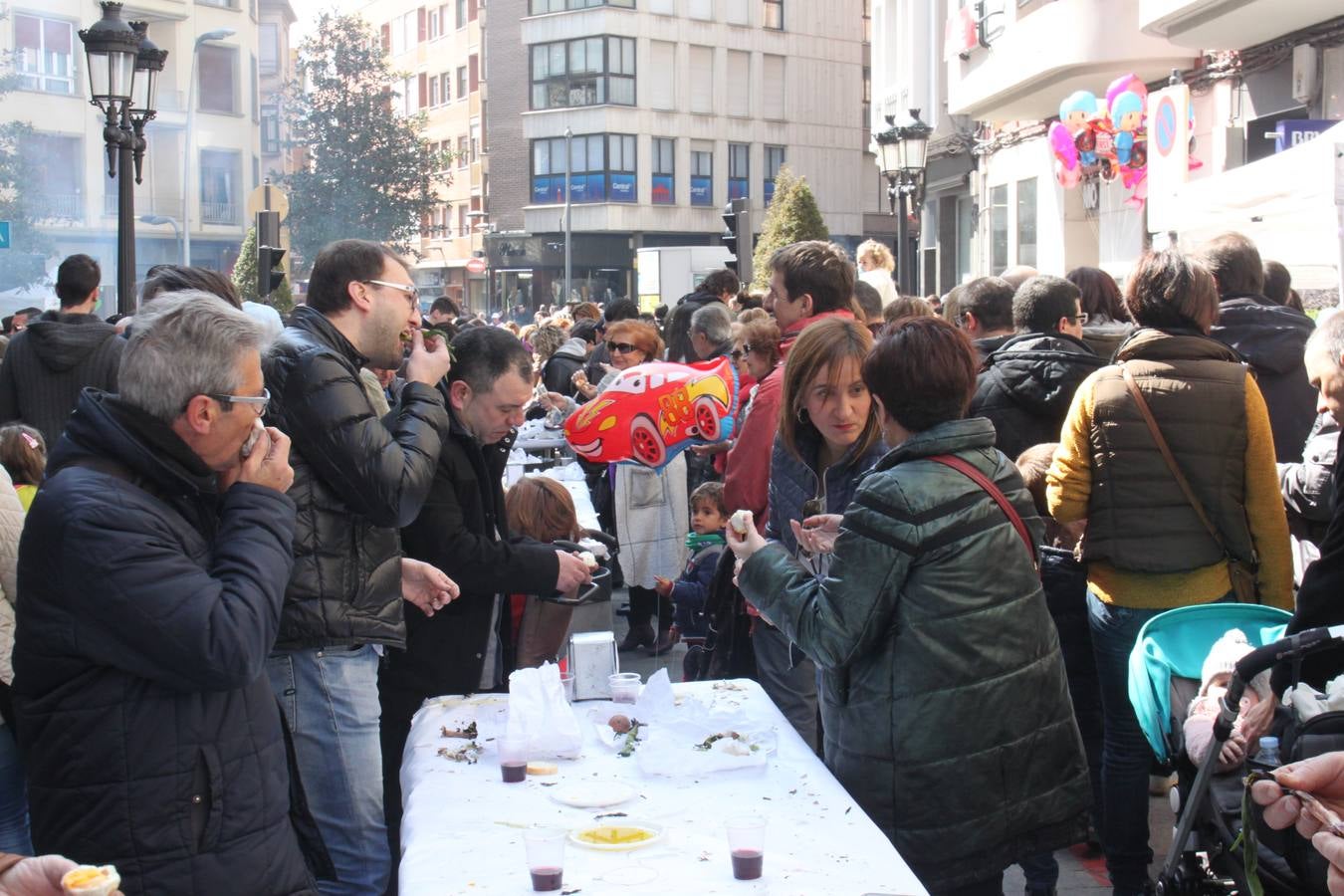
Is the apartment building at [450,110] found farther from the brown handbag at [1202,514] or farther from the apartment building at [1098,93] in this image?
the brown handbag at [1202,514]

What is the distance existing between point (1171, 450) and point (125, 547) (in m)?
3.22

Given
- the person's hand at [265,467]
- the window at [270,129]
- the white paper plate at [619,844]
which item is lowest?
the white paper plate at [619,844]

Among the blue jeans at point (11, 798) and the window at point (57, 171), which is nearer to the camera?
the blue jeans at point (11, 798)

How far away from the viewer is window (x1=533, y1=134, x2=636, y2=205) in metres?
53.9

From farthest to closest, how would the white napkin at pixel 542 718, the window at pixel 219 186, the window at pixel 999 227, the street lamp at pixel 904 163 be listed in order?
the window at pixel 219 186 → the window at pixel 999 227 → the street lamp at pixel 904 163 → the white napkin at pixel 542 718

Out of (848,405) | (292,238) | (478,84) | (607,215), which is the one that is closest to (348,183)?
(292,238)

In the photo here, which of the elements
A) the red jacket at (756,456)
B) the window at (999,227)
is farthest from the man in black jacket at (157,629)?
the window at (999,227)

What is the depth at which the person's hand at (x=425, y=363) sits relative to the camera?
12.4 feet

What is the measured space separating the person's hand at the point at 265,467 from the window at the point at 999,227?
75.9ft

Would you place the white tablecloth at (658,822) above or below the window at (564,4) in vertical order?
below

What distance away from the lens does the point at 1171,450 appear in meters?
4.48

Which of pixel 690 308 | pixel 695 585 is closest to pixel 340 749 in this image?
pixel 695 585

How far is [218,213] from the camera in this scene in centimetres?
4428

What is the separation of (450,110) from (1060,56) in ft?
165
